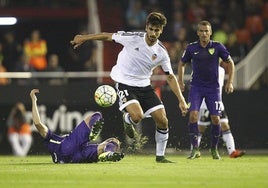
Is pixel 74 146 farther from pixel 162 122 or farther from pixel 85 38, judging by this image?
pixel 85 38

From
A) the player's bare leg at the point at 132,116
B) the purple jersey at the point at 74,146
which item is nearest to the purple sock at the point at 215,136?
the player's bare leg at the point at 132,116

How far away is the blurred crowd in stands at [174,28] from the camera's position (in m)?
24.4

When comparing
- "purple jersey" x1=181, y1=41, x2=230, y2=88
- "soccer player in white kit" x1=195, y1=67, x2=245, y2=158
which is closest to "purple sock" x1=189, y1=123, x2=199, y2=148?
"soccer player in white kit" x1=195, y1=67, x2=245, y2=158

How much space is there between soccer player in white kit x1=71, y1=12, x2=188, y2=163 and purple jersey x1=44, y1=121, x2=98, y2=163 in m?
0.91

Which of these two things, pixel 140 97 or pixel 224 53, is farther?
pixel 224 53

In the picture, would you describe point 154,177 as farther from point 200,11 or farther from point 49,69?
point 200,11

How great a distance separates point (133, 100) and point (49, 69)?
8.60m

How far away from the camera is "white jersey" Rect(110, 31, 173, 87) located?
601 inches

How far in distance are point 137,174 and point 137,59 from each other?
2.79 metres

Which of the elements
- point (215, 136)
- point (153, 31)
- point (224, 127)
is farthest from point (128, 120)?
point (224, 127)

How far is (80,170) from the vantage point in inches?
534

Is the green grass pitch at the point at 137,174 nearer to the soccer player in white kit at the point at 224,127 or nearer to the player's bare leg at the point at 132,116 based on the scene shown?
the player's bare leg at the point at 132,116

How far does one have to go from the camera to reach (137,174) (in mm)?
13078

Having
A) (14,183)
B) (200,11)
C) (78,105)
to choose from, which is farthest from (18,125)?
(14,183)
